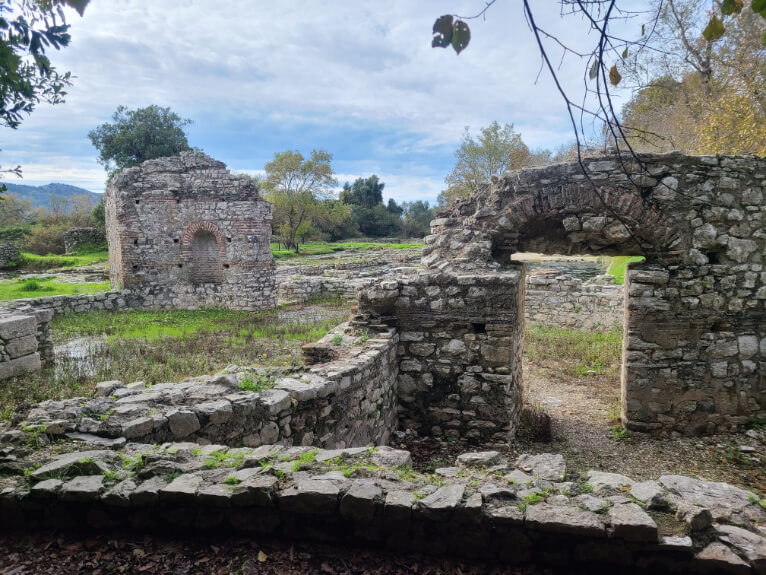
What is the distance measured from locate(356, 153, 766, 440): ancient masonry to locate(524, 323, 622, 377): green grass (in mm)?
3145

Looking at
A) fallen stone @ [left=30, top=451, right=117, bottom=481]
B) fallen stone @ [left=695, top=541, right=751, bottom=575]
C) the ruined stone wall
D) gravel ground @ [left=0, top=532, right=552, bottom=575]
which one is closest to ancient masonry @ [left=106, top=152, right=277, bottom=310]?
the ruined stone wall

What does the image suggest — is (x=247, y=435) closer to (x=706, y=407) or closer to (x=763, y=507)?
(x=763, y=507)

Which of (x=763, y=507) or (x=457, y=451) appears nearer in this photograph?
(x=763, y=507)

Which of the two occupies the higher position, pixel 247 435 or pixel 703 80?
pixel 703 80

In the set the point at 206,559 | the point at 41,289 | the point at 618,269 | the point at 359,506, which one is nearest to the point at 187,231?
the point at 41,289

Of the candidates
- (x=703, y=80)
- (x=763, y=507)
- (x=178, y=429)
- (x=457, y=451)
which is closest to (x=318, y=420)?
(x=178, y=429)

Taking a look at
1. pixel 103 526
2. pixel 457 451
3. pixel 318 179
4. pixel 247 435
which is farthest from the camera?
pixel 318 179

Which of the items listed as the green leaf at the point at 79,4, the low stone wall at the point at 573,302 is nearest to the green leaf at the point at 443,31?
the green leaf at the point at 79,4

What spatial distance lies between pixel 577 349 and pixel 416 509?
363 inches

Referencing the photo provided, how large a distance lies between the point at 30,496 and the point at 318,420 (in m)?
2.30

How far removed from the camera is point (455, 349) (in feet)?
19.2

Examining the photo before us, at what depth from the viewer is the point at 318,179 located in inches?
1486

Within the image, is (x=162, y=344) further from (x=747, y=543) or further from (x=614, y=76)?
(x=747, y=543)

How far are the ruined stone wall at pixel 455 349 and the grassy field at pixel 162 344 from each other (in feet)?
7.64
